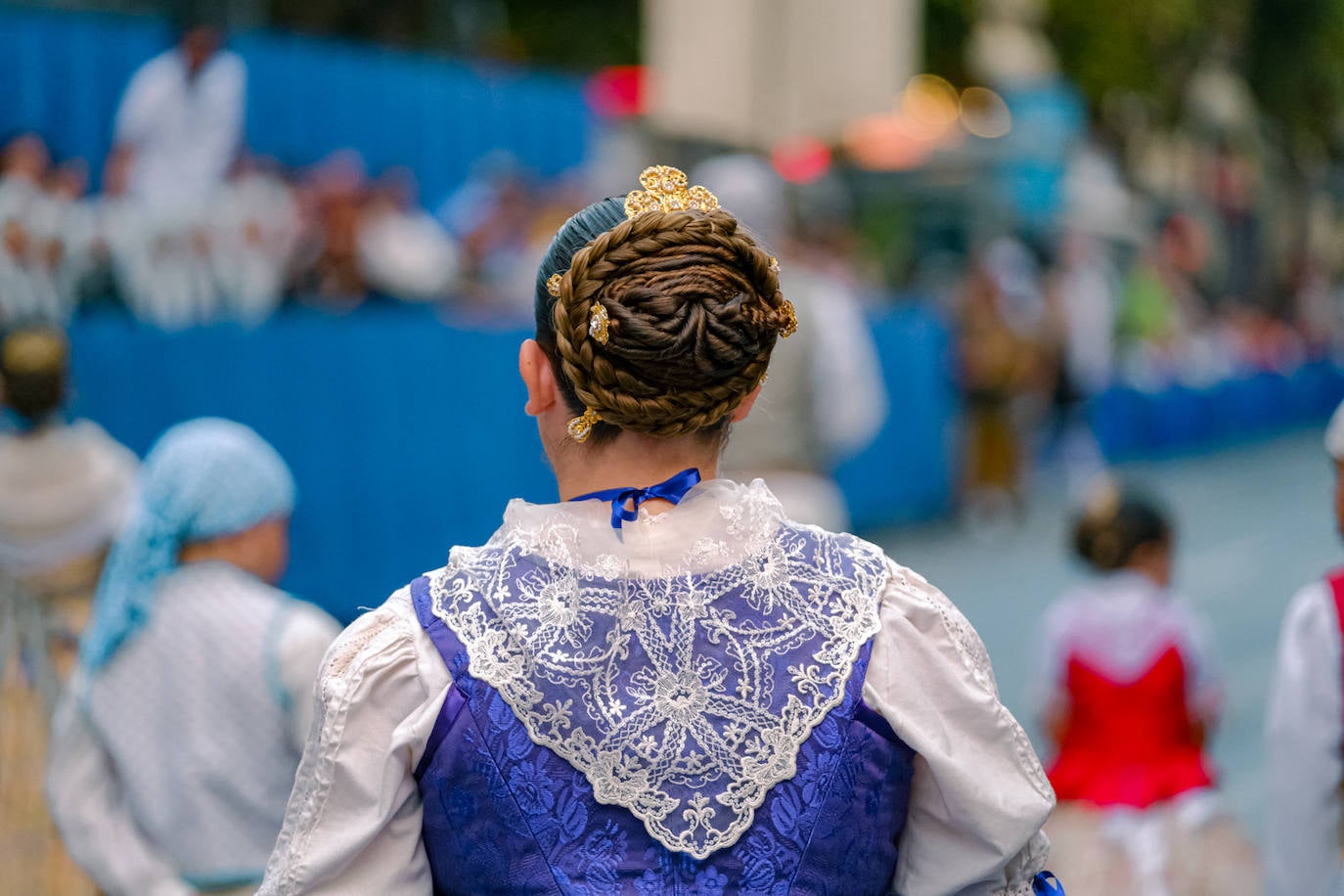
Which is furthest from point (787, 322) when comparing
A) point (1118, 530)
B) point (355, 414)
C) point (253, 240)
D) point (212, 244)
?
point (253, 240)

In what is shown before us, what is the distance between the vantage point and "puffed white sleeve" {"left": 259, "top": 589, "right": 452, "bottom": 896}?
4.96 feet

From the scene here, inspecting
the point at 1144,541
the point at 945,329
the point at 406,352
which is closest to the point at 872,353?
the point at 945,329

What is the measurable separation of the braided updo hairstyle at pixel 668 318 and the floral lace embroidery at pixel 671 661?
158 mm

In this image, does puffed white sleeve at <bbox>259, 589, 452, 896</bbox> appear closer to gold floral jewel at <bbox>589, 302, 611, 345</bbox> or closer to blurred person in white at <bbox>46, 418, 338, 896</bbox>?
gold floral jewel at <bbox>589, 302, 611, 345</bbox>

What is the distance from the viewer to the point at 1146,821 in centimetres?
340

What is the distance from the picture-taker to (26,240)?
6.41 m

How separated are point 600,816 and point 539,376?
460mm

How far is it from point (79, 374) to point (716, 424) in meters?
4.41

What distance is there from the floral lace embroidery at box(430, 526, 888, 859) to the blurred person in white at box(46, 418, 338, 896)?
3.47 ft

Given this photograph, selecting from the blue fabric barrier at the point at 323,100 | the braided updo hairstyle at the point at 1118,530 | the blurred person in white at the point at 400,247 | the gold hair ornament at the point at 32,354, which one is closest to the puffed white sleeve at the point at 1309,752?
the braided updo hairstyle at the point at 1118,530

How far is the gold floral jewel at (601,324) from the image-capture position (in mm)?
1487

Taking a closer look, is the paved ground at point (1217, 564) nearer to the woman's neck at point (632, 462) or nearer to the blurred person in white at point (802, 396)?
the blurred person in white at point (802, 396)

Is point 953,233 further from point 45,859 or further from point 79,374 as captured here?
point 45,859

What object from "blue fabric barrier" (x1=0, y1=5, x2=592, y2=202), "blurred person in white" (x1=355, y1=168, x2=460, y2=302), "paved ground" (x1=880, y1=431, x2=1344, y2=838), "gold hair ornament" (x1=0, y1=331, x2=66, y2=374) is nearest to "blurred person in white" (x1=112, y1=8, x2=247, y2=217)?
"blue fabric barrier" (x1=0, y1=5, x2=592, y2=202)
